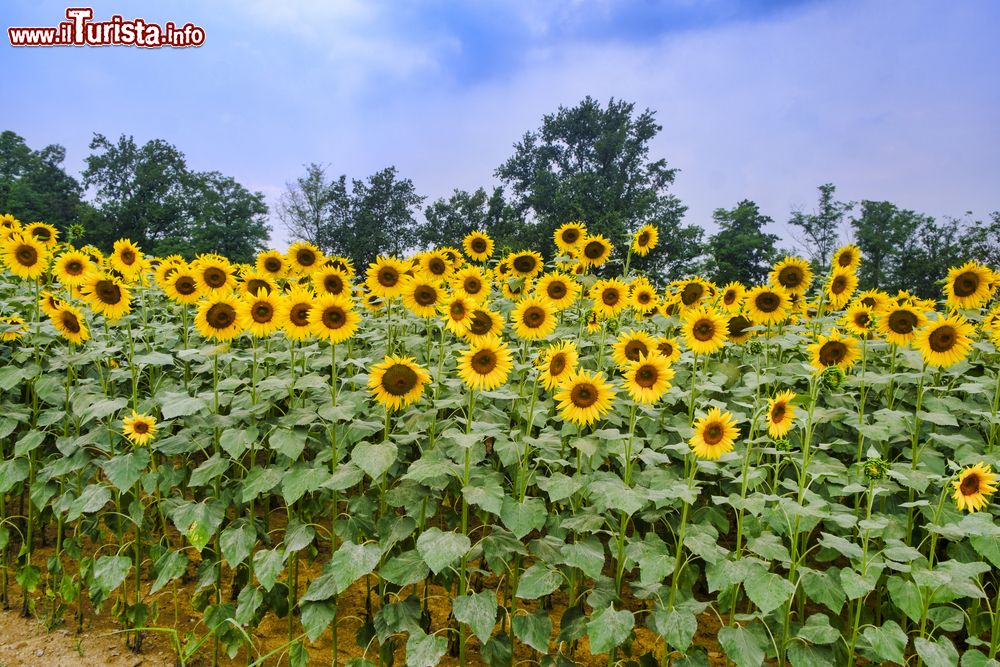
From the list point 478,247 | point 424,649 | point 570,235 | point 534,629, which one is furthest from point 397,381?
point 478,247

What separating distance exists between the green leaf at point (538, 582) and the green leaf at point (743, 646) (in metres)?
0.67

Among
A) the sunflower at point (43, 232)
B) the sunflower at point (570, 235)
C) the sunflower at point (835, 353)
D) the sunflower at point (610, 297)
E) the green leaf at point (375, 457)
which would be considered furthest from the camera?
the sunflower at point (570, 235)

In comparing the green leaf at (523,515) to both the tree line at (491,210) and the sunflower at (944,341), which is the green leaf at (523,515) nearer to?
the sunflower at (944,341)

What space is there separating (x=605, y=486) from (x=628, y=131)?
165 feet

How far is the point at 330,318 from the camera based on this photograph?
10.2ft

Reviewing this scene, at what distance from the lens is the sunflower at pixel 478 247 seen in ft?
19.3

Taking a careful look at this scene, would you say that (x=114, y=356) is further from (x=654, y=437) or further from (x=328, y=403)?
(x=654, y=437)

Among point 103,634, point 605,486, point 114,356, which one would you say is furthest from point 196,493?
point 605,486

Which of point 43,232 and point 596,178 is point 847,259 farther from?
point 596,178

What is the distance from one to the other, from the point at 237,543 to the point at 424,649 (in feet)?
3.27

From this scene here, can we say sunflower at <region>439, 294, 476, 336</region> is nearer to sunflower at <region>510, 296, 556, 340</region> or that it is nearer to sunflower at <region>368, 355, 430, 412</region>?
sunflower at <region>368, 355, 430, 412</region>

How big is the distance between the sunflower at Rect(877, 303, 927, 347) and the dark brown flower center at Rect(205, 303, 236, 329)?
144 inches

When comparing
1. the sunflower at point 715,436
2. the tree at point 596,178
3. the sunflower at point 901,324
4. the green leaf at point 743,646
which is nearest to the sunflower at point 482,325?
the sunflower at point 715,436

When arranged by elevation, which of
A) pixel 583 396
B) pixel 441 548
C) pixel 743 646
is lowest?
pixel 743 646
